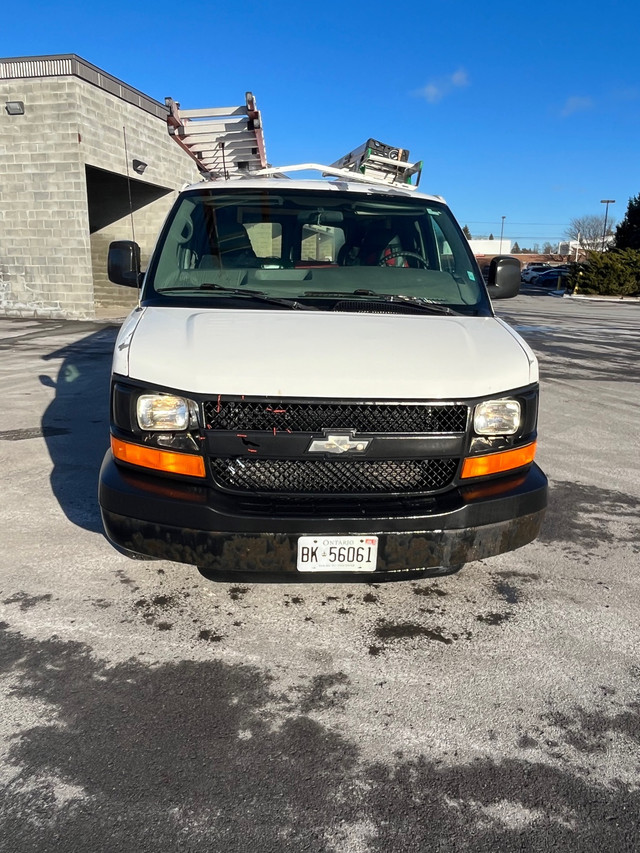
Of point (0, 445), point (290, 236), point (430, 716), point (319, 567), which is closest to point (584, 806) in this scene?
point (430, 716)

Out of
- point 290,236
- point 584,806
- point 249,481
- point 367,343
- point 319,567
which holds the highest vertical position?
point 290,236

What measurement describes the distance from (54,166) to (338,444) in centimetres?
1681

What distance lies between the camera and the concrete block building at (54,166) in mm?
16266

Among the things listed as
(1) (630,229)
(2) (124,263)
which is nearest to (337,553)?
(2) (124,263)

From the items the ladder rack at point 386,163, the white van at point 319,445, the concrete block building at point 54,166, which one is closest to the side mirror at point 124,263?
the white van at point 319,445

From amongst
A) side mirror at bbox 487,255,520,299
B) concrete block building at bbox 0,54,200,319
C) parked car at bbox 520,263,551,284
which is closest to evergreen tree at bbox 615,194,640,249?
parked car at bbox 520,263,551,284

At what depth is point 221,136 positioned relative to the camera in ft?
24.0

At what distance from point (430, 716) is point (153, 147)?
20.9 m

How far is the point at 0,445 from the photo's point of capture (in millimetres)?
5930

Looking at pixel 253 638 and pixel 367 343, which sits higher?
pixel 367 343

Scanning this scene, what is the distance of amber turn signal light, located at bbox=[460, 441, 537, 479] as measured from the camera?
9.68 ft

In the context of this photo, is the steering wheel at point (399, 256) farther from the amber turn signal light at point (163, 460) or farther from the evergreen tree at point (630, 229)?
the evergreen tree at point (630, 229)

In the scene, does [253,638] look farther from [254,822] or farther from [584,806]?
[584,806]

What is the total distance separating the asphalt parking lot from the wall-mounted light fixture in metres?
15.5
